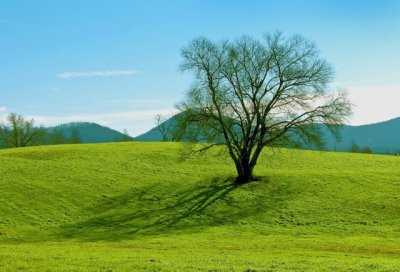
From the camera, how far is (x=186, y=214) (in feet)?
157

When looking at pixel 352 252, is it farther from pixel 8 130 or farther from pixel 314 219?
pixel 8 130

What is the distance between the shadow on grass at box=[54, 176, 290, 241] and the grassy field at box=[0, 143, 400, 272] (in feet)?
0.36

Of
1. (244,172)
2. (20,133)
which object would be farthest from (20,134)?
(244,172)

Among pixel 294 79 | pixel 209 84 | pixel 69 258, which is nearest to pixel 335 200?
pixel 294 79

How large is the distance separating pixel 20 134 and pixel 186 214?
97.2 meters

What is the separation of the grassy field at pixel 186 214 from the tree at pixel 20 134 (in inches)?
2418

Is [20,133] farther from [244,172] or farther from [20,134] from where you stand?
[244,172]

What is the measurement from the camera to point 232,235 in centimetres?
4078

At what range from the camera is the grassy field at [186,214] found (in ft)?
83.0

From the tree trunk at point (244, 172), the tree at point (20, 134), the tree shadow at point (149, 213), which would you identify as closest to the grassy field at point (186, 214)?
the tree shadow at point (149, 213)

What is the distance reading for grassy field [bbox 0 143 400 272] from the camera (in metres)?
25.3

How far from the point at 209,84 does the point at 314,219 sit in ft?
70.2

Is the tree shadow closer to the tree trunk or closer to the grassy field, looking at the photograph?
the grassy field

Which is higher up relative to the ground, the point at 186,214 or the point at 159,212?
the point at 159,212
